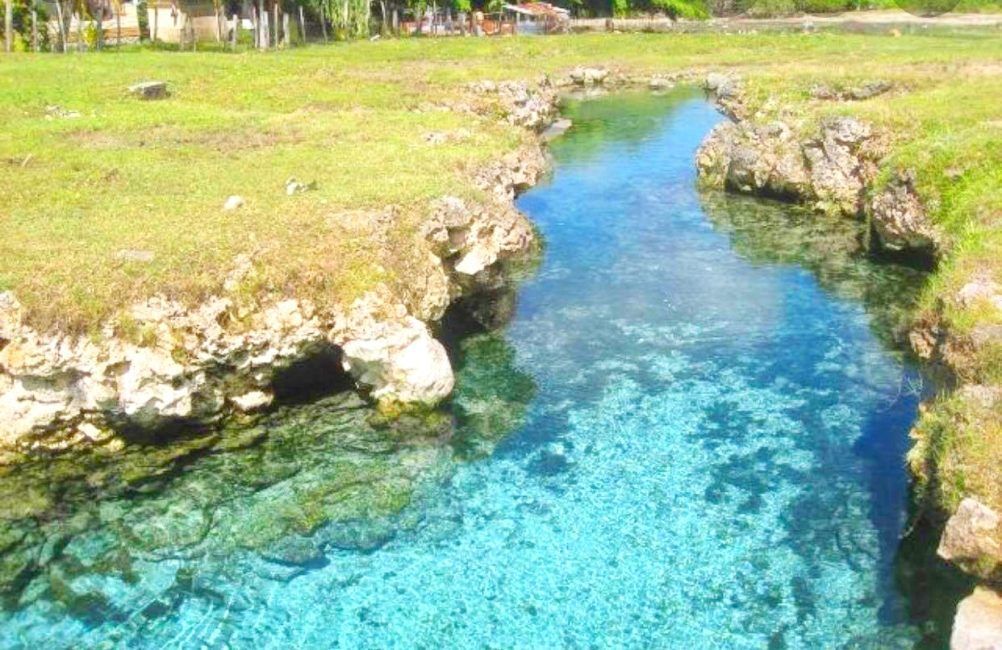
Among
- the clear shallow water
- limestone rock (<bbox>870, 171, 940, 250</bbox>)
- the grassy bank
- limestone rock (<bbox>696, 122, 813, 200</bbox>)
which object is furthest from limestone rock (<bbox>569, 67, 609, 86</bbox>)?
the clear shallow water

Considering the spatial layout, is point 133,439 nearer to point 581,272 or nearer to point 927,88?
point 581,272

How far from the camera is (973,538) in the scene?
12.1m

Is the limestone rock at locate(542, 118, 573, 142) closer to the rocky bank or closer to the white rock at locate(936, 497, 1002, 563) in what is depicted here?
the rocky bank

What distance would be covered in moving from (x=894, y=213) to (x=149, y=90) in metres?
34.2

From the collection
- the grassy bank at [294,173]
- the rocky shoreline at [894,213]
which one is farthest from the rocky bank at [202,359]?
the rocky shoreline at [894,213]

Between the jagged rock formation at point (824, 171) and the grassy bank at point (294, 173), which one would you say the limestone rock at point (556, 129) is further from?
the jagged rock formation at point (824, 171)

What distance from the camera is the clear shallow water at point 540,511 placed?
13812 millimetres

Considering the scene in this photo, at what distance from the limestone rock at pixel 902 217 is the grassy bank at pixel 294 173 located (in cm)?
48

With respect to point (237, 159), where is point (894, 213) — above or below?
below

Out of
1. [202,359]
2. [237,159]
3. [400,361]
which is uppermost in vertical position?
[237,159]

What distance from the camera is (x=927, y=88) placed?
141 ft

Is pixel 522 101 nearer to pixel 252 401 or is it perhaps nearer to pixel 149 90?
pixel 149 90

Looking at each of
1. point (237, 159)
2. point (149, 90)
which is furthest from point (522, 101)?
point (237, 159)

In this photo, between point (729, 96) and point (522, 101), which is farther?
point (729, 96)
